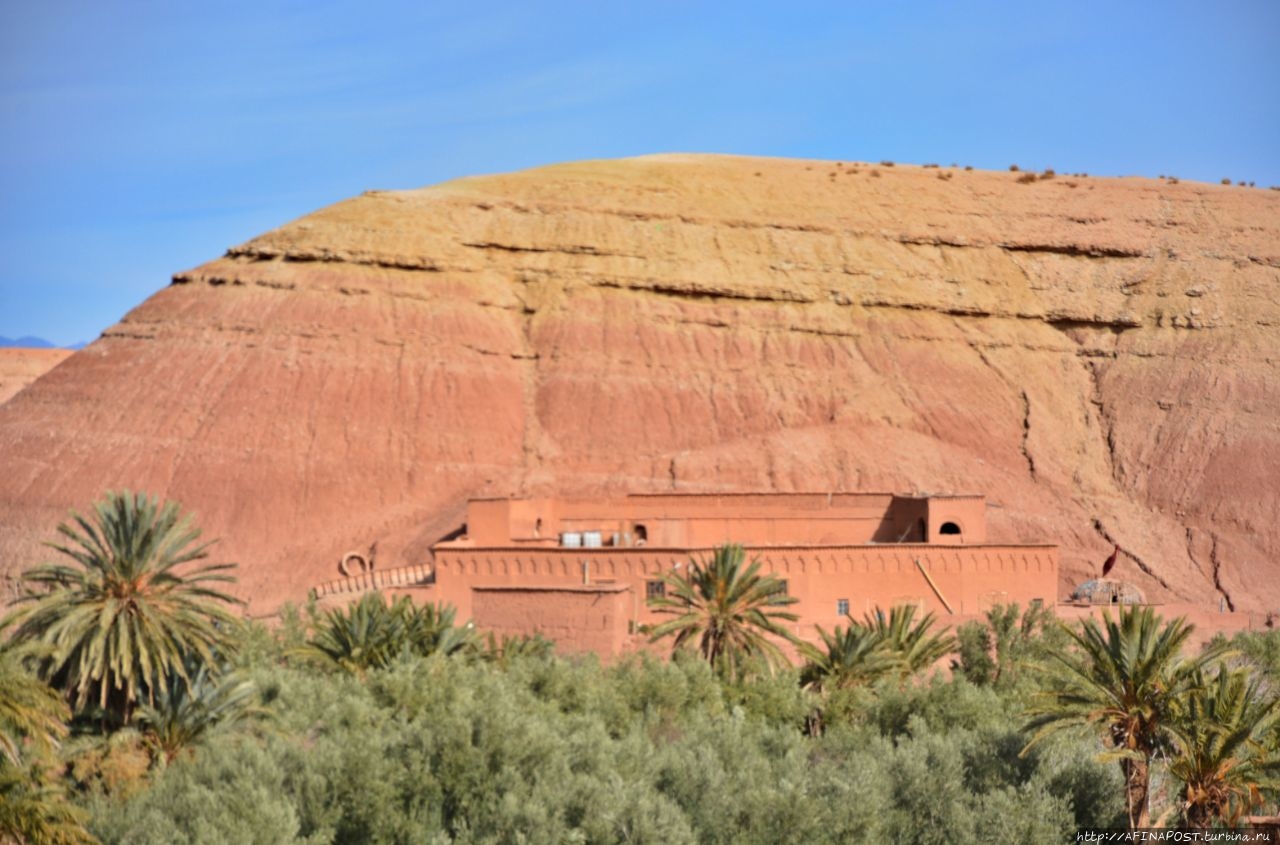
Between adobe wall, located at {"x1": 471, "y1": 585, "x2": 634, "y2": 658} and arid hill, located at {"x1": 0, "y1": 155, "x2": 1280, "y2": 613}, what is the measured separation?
13010mm

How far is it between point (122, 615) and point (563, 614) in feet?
38.6

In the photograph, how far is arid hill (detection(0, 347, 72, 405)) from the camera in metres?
91.6

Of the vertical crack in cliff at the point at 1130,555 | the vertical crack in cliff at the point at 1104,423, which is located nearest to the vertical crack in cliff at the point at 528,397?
the vertical crack in cliff at the point at 1130,555

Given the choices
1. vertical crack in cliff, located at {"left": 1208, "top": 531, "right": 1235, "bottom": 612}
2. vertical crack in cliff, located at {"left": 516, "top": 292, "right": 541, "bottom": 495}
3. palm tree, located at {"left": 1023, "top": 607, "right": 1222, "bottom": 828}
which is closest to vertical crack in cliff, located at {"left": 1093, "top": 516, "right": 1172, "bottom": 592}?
vertical crack in cliff, located at {"left": 1208, "top": 531, "right": 1235, "bottom": 612}

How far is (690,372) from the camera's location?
54094 millimetres

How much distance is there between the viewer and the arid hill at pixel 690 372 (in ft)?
161

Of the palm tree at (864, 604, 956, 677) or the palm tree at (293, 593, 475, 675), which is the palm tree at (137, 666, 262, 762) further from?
the palm tree at (864, 604, 956, 677)

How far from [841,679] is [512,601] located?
673 centimetres

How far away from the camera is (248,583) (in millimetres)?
45969

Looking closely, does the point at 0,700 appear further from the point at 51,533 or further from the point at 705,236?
the point at 705,236

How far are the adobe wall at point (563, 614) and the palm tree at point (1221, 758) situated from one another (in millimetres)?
12794

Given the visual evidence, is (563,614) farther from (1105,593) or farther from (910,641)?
(1105,593)

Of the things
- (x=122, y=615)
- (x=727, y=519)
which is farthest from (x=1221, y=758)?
(x=727, y=519)

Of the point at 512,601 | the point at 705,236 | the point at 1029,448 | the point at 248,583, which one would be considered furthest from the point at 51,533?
the point at 1029,448
